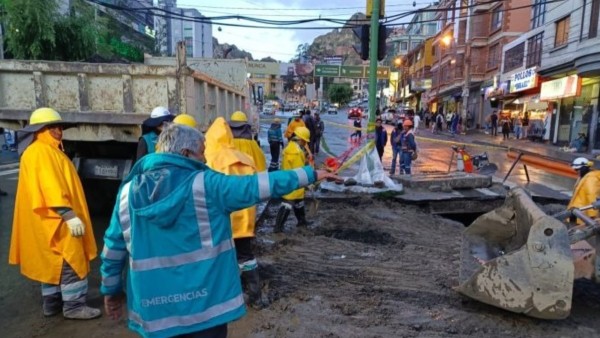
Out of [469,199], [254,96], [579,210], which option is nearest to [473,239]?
[579,210]

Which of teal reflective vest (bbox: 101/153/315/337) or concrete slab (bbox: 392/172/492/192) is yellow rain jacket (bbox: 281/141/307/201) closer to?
concrete slab (bbox: 392/172/492/192)

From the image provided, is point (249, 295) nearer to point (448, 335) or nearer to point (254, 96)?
point (448, 335)

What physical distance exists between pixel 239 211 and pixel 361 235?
266cm

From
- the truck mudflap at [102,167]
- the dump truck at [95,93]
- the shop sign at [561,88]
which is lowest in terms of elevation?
the truck mudflap at [102,167]

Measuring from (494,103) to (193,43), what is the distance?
204 feet

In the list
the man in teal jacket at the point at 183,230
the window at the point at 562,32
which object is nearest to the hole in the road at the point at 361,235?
the man in teal jacket at the point at 183,230

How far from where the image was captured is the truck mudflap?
6.18 meters

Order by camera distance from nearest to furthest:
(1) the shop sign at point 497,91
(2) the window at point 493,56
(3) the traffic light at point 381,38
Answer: (3) the traffic light at point 381,38 < (1) the shop sign at point 497,91 < (2) the window at point 493,56

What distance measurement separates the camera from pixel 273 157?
12.5 metres

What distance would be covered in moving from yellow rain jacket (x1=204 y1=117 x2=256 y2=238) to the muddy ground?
75 centimetres

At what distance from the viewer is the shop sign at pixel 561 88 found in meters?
20.3

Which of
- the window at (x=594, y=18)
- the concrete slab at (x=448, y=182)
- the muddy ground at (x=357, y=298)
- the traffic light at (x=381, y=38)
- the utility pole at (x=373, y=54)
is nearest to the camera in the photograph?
the muddy ground at (x=357, y=298)

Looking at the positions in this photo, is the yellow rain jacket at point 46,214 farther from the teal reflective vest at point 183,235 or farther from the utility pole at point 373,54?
the utility pole at point 373,54

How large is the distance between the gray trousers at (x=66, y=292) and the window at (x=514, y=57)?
29.6 meters
